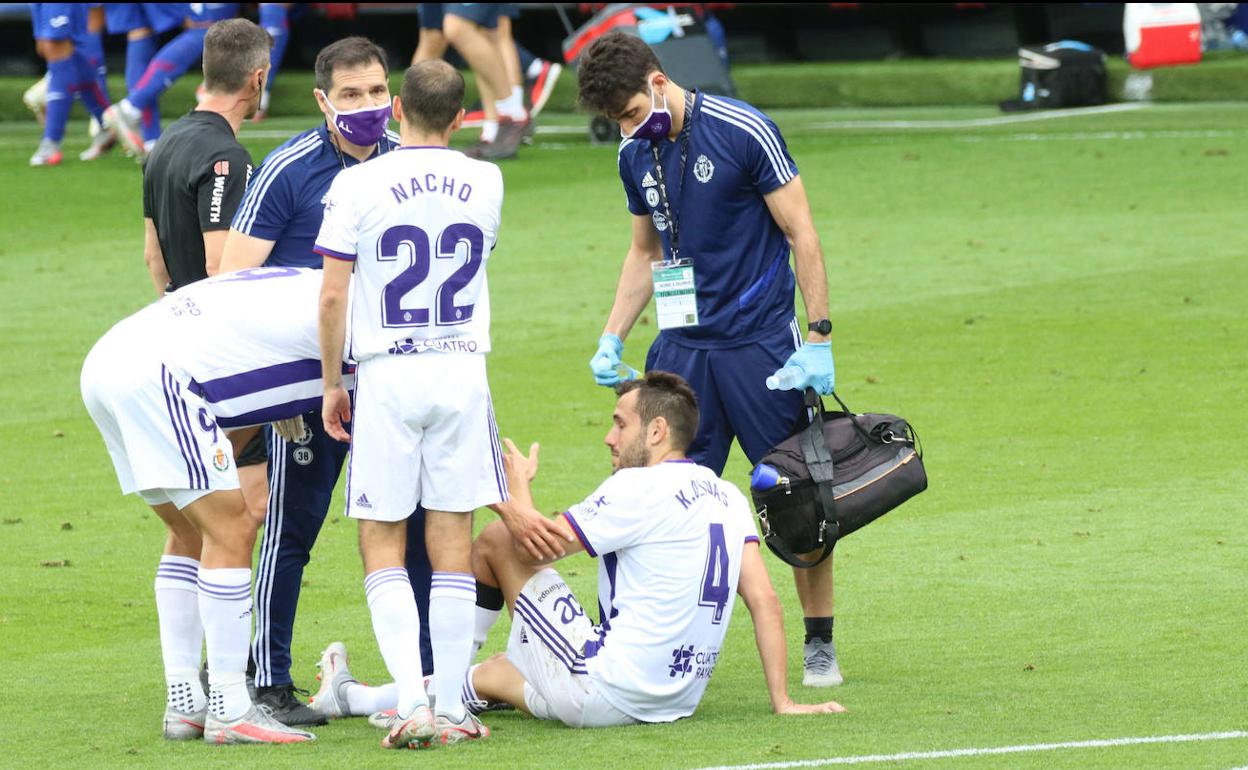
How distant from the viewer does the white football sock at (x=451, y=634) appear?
5.67m

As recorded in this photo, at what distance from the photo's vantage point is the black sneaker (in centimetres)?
611

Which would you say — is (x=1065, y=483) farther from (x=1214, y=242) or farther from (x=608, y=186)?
(x=608, y=186)

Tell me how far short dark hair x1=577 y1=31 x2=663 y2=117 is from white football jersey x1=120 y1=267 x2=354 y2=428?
1040 mm

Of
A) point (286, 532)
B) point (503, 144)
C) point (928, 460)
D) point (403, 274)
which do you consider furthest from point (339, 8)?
point (403, 274)

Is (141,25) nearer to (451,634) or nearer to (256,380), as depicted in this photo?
(256,380)

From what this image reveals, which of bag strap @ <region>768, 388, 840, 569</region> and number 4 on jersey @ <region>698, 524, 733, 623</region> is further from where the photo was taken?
bag strap @ <region>768, 388, 840, 569</region>

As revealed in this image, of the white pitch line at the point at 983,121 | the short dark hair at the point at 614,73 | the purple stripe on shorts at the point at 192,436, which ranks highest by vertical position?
the short dark hair at the point at 614,73

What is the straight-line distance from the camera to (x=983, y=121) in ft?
69.2

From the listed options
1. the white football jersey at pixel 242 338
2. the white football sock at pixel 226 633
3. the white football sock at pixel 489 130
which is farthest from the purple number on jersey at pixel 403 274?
the white football sock at pixel 489 130

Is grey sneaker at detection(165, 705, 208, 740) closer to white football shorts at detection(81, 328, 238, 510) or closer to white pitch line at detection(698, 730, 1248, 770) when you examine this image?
white football shorts at detection(81, 328, 238, 510)

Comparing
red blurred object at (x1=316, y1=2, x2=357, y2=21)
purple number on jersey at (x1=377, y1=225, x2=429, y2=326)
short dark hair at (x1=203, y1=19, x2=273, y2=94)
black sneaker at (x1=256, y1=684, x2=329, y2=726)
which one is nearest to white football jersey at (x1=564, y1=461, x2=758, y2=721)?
purple number on jersey at (x1=377, y1=225, x2=429, y2=326)

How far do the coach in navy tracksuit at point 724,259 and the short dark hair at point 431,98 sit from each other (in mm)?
736

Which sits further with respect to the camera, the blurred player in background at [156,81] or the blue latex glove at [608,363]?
the blurred player in background at [156,81]

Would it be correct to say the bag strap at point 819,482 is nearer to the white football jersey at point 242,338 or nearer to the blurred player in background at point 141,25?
the white football jersey at point 242,338
